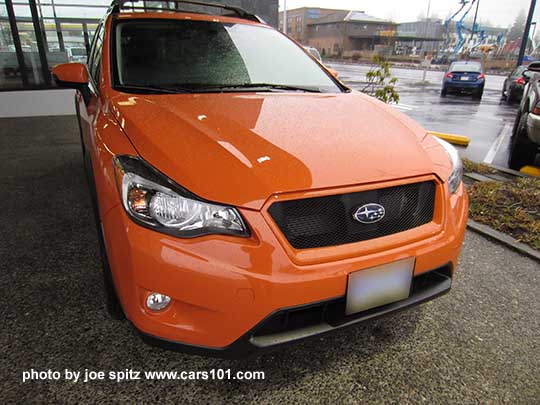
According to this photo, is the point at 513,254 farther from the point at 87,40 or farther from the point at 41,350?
the point at 87,40

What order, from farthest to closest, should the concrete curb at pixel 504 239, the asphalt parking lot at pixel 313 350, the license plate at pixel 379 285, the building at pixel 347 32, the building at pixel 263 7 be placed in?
the building at pixel 347 32 → the building at pixel 263 7 → the concrete curb at pixel 504 239 → the asphalt parking lot at pixel 313 350 → the license plate at pixel 379 285

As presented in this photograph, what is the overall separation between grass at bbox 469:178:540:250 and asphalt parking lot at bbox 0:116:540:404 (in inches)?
17.2

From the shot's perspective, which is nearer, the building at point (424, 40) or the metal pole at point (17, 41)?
the metal pole at point (17, 41)

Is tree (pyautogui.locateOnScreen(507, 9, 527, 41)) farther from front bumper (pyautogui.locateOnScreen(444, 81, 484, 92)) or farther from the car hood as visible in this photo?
the car hood

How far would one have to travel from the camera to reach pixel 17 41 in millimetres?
7523

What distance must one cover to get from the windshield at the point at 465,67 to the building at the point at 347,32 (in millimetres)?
53406

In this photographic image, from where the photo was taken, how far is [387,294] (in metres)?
1.45

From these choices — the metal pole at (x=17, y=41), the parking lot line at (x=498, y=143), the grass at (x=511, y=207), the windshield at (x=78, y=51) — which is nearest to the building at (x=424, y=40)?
the parking lot line at (x=498, y=143)

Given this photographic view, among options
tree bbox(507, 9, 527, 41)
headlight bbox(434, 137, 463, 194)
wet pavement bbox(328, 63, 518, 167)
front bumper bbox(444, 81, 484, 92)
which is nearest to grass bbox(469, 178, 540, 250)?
headlight bbox(434, 137, 463, 194)

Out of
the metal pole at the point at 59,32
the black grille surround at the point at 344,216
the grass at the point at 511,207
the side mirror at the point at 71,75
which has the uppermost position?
the metal pole at the point at 59,32

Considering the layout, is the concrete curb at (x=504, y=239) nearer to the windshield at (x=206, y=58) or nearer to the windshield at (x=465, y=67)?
the windshield at (x=206, y=58)

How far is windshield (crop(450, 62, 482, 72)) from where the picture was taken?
13.5 meters

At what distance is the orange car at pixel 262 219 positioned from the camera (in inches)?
49.2

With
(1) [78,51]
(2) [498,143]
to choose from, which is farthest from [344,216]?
(1) [78,51]
